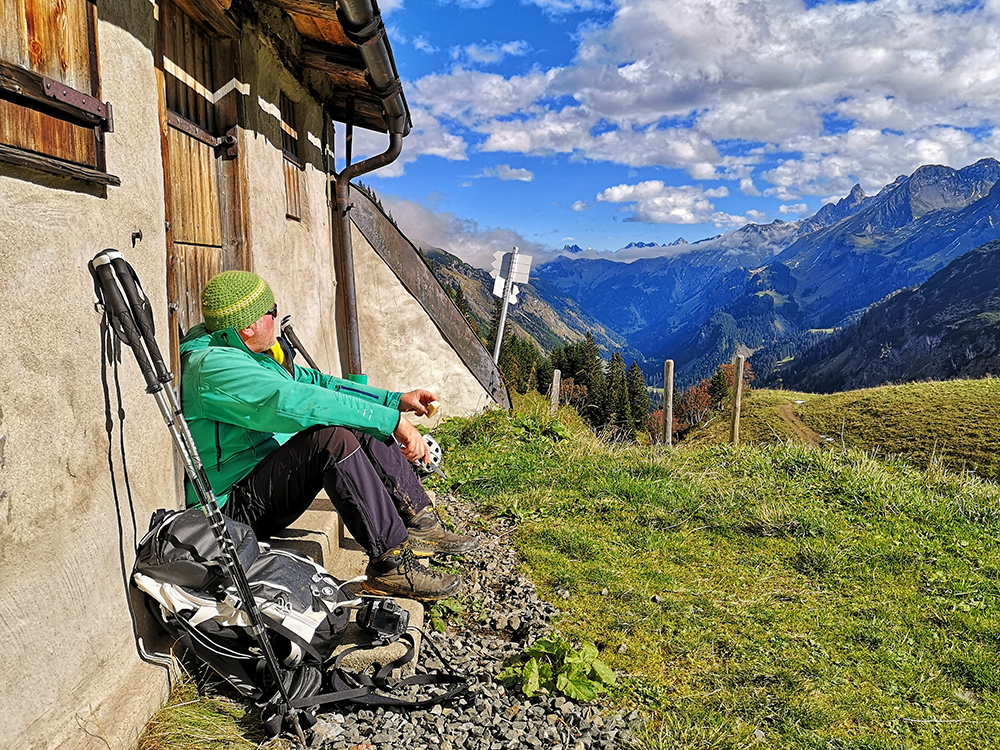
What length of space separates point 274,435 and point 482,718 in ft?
5.58

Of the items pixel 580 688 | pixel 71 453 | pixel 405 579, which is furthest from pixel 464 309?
pixel 71 453

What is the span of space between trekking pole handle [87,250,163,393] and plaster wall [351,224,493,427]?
587cm

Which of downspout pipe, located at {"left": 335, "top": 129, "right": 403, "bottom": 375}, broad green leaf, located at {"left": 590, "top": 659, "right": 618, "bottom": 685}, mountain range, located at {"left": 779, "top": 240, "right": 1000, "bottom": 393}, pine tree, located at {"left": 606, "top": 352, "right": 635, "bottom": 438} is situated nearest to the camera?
broad green leaf, located at {"left": 590, "top": 659, "right": 618, "bottom": 685}

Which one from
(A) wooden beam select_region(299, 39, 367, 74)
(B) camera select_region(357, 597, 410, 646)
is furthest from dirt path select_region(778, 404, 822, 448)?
(B) camera select_region(357, 597, 410, 646)

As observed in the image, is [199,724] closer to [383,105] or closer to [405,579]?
[405,579]

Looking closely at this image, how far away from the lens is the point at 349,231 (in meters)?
7.87

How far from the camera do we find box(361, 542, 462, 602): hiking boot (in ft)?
11.4

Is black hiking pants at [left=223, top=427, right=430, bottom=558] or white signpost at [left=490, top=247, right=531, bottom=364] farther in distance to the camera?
white signpost at [left=490, top=247, right=531, bottom=364]

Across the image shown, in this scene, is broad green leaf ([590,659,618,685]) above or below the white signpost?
below

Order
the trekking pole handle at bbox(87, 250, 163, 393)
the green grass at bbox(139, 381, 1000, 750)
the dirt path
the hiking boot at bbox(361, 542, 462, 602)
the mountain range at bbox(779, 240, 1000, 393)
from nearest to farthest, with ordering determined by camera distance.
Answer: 1. the trekking pole handle at bbox(87, 250, 163, 393)
2. the green grass at bbox(139, 381, 1000, 750)
3. the hiking boot at bbox(361, 542, 462, 602)
4. the dirt path
5. the mountain range at bbox(779, 240, 1000, 393)

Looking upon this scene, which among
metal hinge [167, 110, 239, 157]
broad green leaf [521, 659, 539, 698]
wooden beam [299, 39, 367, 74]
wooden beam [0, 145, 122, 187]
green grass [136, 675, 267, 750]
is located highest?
wooden beam [299, 39, 367, 74]

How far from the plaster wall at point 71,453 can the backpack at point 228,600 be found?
0.12 metres

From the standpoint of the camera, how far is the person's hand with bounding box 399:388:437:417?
354cm

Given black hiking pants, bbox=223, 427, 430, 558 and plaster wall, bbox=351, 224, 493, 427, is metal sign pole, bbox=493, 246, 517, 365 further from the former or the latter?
black hiking pants, bbox=223, 427, 430, 558
